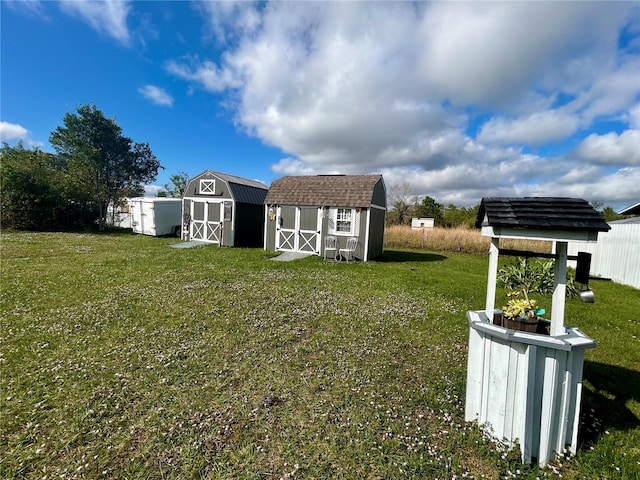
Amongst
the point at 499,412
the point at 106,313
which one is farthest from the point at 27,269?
the point at 499,412

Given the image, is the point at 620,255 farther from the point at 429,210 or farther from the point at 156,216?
the point at 429,210

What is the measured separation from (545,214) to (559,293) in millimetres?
658

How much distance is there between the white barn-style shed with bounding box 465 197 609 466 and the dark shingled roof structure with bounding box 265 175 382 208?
8.97 m

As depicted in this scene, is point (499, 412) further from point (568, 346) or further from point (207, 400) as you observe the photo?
point (207, 400)

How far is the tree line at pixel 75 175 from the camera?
17594 millimetres

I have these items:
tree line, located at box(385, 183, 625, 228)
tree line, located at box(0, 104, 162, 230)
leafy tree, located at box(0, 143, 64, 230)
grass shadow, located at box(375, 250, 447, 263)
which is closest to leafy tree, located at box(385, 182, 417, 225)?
tree line, located at box(385, 183, 625, 228)

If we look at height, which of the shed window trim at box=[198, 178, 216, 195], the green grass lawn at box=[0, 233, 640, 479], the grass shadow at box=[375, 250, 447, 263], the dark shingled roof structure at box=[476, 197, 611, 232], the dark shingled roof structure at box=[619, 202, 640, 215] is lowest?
the green grass lawn at box=[0, 233, 640, 479]

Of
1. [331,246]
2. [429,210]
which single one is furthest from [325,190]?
[429,210]

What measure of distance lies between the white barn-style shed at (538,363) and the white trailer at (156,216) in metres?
20.8

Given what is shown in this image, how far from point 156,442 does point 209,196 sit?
14.0 m

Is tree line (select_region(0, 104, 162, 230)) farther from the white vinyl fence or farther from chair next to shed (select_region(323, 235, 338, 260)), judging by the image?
the white vinyl fence

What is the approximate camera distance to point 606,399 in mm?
2959

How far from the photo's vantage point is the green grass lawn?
2119 millimetres

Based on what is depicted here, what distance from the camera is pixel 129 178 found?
1003 inches
